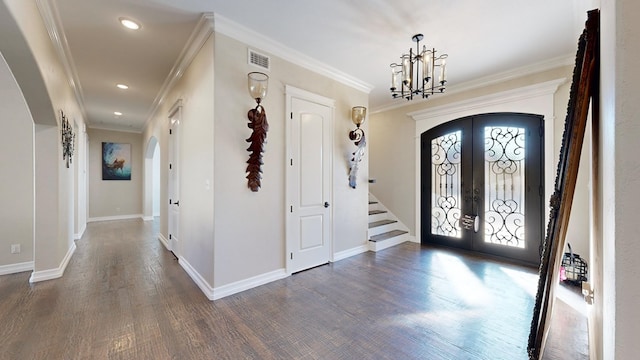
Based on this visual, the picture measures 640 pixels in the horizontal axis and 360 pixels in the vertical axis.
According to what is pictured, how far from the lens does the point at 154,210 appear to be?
9.15 meters

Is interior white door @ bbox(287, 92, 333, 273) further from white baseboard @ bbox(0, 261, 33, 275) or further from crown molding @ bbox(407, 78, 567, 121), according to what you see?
white baseboard @ bbox(0, 261, 33, 275)

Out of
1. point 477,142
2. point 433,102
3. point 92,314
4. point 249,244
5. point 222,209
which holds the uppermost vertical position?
point 433,102

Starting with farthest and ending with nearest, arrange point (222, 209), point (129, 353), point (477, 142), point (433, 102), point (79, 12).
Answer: point (433, 102) → point (477, 142) → point (222, 209) → point (79, 12) → point (129, 353)

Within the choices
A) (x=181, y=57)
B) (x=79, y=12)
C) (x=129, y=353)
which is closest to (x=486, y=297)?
(x=129, y=353)

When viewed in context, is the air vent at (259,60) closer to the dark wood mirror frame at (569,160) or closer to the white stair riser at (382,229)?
the dark wood mirror frame at (569,160)

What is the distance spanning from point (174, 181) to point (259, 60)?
2.65 metres

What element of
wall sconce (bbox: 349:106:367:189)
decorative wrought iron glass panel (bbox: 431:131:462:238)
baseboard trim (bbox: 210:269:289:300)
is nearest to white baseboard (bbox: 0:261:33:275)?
baseboard trim (bbox: 210:269:289:300)

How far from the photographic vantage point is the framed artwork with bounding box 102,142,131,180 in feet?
26.8

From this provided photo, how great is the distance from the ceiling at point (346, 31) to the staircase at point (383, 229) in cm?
281

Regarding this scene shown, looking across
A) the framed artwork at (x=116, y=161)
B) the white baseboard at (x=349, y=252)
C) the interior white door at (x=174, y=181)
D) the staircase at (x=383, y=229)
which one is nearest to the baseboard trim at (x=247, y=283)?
the white baseboard at (x=349, y=252)

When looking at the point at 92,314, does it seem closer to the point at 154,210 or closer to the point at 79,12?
the point at 79,12

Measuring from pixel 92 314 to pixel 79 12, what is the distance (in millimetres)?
3040

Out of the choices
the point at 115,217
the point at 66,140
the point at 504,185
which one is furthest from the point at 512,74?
the point at 115,217

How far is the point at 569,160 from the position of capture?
153 cm
